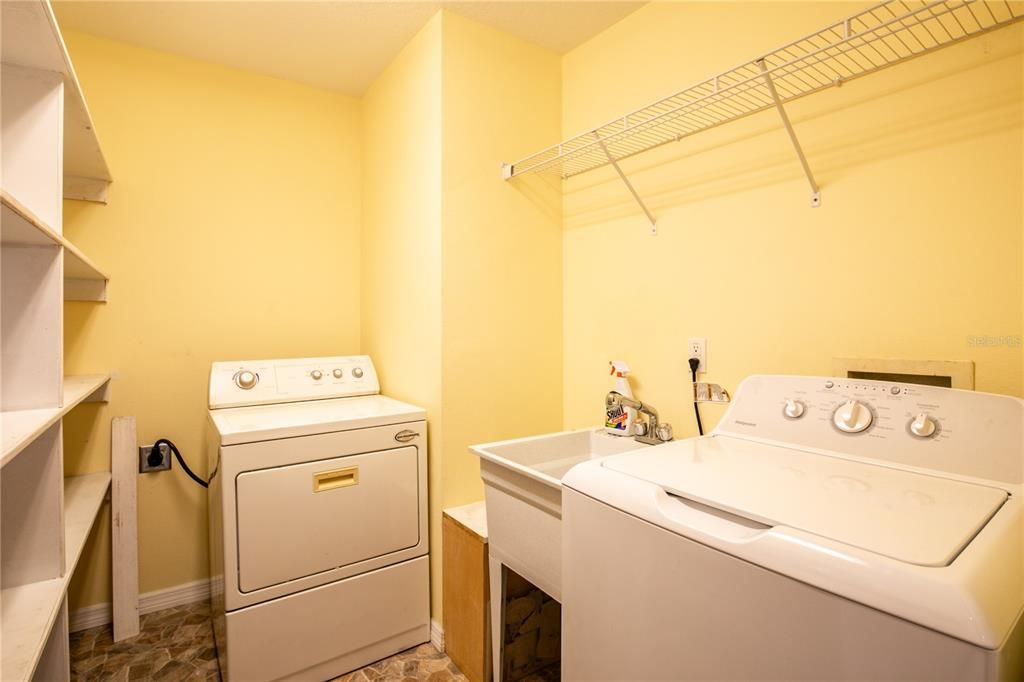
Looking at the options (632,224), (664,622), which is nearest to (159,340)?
(632,224)

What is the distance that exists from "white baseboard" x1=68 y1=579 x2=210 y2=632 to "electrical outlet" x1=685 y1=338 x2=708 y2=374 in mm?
2362

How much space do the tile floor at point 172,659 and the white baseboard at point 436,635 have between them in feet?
0.07

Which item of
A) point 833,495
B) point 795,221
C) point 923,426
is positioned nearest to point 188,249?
point 795,221

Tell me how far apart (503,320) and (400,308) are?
1.62 ft

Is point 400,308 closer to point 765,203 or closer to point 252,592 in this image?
point 252,592

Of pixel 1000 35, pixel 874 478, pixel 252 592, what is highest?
pixel 1000 35

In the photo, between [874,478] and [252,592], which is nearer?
[874,478]

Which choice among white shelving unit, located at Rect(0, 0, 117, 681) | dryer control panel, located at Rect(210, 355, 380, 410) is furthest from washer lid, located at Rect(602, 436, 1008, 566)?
dryer control panel, located at Rect(210, 355, 380, 410)

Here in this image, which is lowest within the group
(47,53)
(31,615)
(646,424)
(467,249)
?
(31,615)

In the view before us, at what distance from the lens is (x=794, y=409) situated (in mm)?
1195

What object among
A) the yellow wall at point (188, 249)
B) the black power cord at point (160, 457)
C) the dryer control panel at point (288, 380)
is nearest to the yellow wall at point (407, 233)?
the dryer control panel at point (288, 380)

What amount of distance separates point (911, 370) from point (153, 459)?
277cm

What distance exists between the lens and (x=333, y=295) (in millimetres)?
2682

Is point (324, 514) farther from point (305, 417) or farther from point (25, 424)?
point (25, 424)
